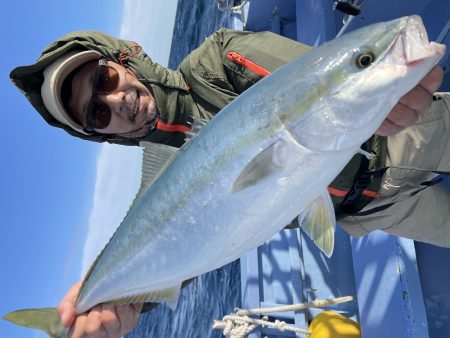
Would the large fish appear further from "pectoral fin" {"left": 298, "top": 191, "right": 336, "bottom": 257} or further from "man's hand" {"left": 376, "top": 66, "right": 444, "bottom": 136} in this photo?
"man's hand" {"left": 376, "top": 66, "right": 444, "bottom": 136}

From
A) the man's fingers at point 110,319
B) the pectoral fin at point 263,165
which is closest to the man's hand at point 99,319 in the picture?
the man's fingers at point 110,319

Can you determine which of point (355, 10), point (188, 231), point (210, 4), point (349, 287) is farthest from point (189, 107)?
point (210, 4)

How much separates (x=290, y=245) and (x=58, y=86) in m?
2.66

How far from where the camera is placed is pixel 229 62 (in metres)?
2.58

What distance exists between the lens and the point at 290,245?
167 inches

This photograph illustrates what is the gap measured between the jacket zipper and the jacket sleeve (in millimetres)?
10

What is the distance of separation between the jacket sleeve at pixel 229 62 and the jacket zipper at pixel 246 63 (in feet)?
0.03

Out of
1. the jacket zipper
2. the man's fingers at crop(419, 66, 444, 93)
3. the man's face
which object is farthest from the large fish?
the man's face

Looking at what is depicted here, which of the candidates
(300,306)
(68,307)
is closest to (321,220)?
(68,307)

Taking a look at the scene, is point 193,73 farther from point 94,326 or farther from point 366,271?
point 366,271

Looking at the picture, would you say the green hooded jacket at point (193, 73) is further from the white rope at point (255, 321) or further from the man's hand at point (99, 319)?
the white rope at point (255, 321)

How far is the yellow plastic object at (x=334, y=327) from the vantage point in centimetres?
320

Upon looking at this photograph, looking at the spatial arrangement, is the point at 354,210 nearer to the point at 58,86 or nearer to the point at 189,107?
the point at 189,107

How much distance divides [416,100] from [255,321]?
2687 mm
